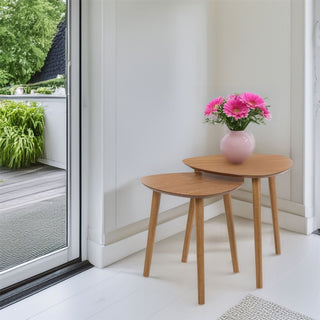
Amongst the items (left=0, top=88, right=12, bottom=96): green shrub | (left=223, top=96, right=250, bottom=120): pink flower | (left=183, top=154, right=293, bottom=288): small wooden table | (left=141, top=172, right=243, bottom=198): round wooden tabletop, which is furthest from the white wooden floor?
(left=0, top=88, right=12, bottom=96): green shrub

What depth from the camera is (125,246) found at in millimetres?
2240

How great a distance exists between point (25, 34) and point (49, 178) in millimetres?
753

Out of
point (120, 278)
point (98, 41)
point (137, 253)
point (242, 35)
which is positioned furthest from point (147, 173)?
point (242, 35)

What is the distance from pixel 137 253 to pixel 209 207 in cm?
83

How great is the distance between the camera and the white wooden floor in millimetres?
1698

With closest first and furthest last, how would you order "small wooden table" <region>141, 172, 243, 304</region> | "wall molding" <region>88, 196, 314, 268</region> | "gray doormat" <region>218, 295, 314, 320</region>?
"gray doormat" <region>218, 295, 314, 320</region>
"small wooden table" <region>141, 172, 243, 304</region>
"wall molding" <region>88, 196, 314, 268</region>

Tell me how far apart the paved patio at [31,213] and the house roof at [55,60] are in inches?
18.7

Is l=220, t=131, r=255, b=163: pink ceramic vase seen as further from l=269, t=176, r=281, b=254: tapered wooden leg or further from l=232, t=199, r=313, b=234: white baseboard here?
l=232, t=199, r=313, b=234: white baseboard

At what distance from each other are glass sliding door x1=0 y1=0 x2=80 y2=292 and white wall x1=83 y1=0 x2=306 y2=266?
78 millimetres

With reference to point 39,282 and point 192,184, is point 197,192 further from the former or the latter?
point 39,282

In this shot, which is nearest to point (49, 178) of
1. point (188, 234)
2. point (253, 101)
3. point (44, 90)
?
point (44, 90)

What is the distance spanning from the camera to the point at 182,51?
2570 millimetres

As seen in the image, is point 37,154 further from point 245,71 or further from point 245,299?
point 245,71

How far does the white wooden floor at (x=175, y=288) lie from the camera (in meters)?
1.70
